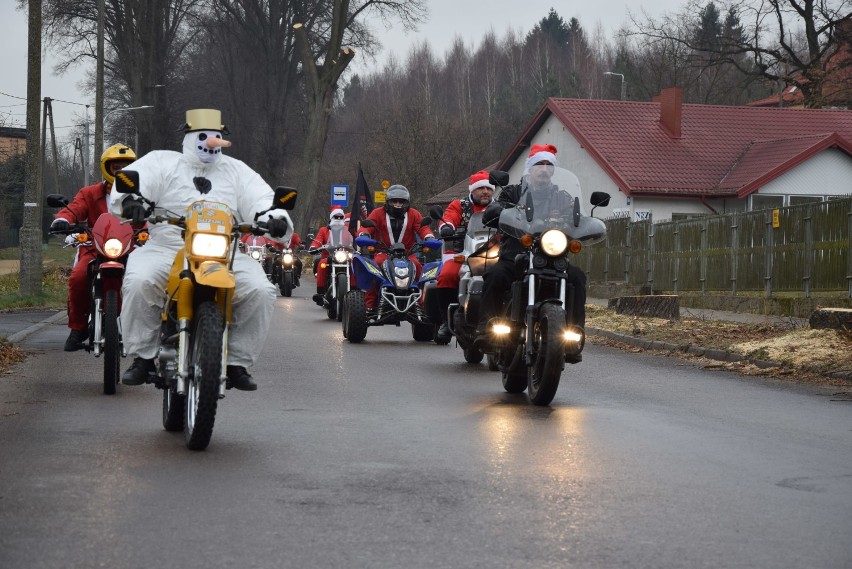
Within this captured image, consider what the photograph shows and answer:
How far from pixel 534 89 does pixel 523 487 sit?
8931cm

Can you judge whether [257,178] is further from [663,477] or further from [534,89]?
[534,89]

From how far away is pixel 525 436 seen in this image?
28.9ft

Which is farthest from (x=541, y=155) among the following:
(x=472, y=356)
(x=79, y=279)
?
(x=472, y=356)

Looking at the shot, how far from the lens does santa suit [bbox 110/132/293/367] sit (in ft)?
27.2

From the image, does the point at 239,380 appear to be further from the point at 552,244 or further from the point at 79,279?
the point at 79,279

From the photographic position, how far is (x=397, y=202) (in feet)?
59.3

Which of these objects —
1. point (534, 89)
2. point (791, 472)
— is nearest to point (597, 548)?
point (791, 472)

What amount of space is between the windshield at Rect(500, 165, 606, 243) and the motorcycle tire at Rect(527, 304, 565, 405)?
0.64 meters

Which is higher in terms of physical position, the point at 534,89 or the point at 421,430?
the point at 534,89

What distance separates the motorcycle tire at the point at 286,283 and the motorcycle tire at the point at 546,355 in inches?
809

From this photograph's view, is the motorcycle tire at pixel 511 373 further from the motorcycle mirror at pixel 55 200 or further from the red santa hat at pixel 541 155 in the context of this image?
the motorcycle mirror at pixel 55 200

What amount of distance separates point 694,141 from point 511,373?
39.2 meters

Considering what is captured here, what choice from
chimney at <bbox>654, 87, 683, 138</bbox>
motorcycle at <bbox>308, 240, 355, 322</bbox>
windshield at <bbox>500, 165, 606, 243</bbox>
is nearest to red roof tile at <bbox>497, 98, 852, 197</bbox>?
chimney at <bbox>654, 87, 683, 138</bbox>

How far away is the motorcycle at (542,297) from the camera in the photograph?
10.2 m
